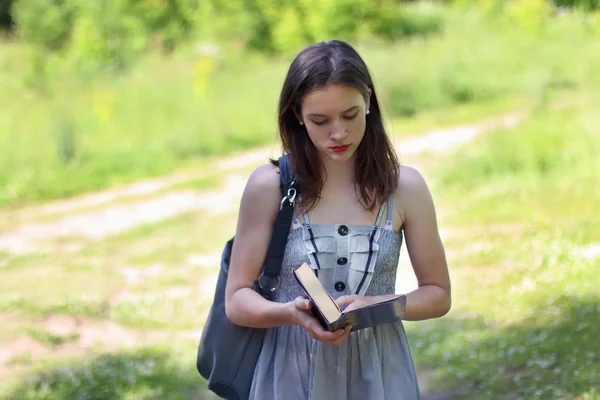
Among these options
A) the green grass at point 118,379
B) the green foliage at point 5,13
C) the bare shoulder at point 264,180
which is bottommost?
the green grass at point 118,379

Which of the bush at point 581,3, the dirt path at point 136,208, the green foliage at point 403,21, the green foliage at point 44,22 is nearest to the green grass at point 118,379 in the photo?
the dirt path at point 136,208

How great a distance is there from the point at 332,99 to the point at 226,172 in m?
9.57

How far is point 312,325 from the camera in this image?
2143 mm

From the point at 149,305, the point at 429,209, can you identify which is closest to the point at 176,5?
the point at 149,305

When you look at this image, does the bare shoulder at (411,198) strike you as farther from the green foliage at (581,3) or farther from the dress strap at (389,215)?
the green foliage at (581,3)

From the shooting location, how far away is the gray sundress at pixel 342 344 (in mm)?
A: 2357

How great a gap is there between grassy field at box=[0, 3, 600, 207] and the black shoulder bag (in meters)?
9.03

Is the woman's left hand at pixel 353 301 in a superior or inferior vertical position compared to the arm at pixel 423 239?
inferior

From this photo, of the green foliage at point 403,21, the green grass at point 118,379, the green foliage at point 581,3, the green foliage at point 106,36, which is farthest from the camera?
the green foliage at point 403,21

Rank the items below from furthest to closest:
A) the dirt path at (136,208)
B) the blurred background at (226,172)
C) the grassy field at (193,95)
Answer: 1. the grassy field at (193,95)
2. the dirt path at (136,208)
3. the blurred background at (226,172)

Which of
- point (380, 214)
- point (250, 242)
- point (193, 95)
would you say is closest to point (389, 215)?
point (380, 214)

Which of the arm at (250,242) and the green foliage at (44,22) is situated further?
the green foliage at (44,22)

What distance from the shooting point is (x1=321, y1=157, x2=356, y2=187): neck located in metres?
2.43

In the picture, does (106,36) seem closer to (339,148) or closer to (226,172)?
(226,172)
